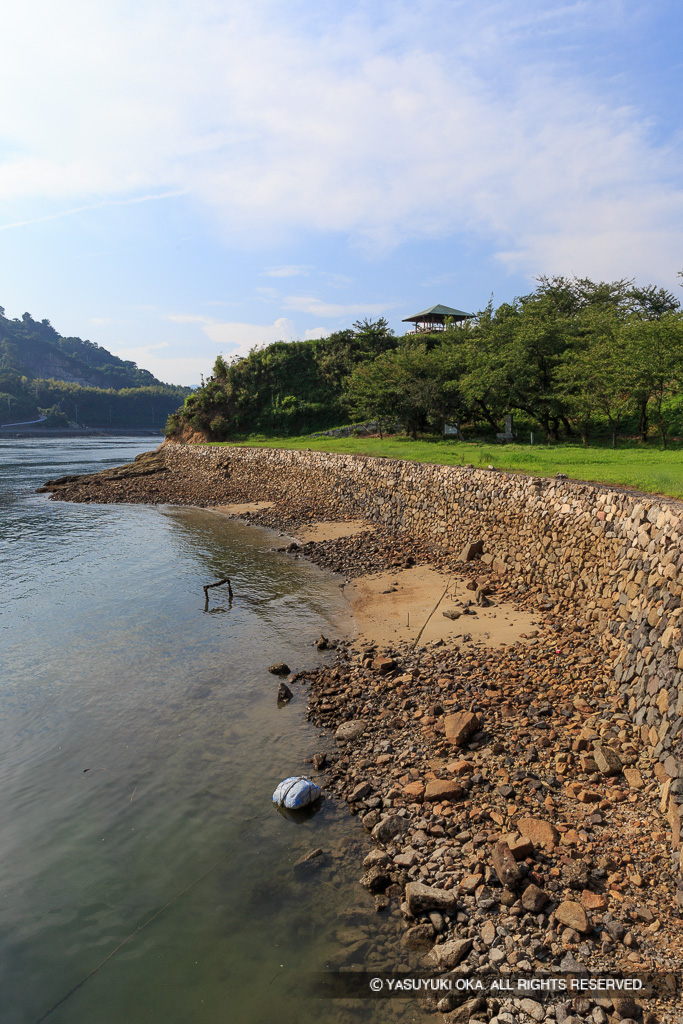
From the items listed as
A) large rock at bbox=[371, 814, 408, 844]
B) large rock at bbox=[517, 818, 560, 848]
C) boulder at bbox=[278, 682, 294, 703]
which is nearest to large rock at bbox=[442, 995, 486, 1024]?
large rock at bbox=[517, 818, 560, 848]

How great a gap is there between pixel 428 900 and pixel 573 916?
146 centimetres

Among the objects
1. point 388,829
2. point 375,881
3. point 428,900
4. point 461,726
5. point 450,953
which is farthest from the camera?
point 461,726

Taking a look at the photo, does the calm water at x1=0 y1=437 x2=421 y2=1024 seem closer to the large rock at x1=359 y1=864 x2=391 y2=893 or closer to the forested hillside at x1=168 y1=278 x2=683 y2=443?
the large rock at x1=359 y1=864 x2=391 y2=893

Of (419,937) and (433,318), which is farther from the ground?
(433,318)

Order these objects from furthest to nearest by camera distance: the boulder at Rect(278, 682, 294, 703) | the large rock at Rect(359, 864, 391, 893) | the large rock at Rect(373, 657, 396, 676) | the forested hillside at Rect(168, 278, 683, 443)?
the forested hillside at Rect(168, 278, 683, 443) < the large rock at Rect(373, 657, 396, 676) < the boulder at Rect(278, 682, 294, 703) < the large rock at Rect(359, 864, 391, 893)

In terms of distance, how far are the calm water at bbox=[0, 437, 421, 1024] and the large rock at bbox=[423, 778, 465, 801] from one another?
47.0 inches

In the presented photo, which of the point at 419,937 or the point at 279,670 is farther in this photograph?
the point at 279,670

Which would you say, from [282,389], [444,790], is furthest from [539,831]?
[282,389]

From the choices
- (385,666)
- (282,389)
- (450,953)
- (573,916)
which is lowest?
(450,953)

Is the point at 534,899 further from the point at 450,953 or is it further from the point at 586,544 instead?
the point at 586,544

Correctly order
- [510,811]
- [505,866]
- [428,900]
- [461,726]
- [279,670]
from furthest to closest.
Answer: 1. [279,670]
2. [461,726]
3. [510,811]
4. [505,866]
5. [428,900]

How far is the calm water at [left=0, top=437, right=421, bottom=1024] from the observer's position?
18.3ft

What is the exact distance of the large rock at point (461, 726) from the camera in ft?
27.6

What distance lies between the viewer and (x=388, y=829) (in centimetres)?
707
